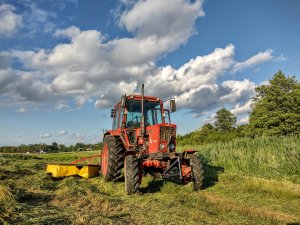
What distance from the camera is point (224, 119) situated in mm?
70188

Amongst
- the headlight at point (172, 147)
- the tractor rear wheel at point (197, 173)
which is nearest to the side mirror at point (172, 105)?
the headlight at point (172, 147)

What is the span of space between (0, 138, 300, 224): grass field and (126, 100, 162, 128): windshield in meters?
2.03

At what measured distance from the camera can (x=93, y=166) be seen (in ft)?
38.4

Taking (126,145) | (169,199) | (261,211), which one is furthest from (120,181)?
(261,211)

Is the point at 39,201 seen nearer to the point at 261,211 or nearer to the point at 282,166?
the point at 261,211

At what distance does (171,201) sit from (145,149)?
8.64ft

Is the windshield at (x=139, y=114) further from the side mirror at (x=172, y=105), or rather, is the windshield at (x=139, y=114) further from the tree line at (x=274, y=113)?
the tree line at (x=274, y=113)

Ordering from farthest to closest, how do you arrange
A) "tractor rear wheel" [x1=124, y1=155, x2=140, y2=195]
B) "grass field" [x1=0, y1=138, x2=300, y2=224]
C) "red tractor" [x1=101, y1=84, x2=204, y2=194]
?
"red tractor" [x1=101, y1=84, x2=204, y2=194] < "tractor rear wheel" [x1=124, y1=155, x2=140, y2=195] < "grass field" [x1=0, y1=138, x2=300, y2=224]

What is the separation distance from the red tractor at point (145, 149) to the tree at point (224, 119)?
2410 inches

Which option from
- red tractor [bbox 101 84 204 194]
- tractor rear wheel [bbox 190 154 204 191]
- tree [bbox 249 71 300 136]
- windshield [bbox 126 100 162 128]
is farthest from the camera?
tree [bbox 249 71 300 136]

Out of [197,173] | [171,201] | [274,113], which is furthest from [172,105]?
[274,113]

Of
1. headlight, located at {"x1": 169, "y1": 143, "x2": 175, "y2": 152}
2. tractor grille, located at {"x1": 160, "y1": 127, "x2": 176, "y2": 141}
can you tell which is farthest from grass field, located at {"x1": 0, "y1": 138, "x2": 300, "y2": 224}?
tractor grille, located at {"x1": 160, "y1": 127, "x2": 176, "y2": 141}

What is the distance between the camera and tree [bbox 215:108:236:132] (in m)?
69.2

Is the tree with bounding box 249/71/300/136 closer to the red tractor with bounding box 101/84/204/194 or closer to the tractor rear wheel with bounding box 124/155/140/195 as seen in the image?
the red tractor with bounding box 101/84/204/194
